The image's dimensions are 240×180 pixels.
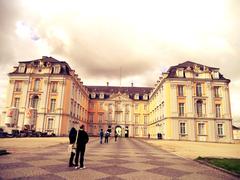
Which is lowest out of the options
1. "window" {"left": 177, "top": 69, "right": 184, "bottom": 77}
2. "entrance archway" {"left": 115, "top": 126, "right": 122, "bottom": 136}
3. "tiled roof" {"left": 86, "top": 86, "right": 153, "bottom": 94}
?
"entrance archway" {"left": 115, "top": 126, "right": 122, "bottom": 136}

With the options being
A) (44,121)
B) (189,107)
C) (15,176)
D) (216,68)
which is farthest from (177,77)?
(15,176)

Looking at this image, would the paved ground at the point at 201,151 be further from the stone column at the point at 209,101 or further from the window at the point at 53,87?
the window at the point at 53,87

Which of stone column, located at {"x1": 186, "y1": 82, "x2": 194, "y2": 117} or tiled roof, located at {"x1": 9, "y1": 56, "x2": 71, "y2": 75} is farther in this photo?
tiled roof, located at {"x1": 9, "y1": 56, "x2": 71, "y2": 75}

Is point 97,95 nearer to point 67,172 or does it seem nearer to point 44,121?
point 44,121

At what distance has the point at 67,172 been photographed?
6.97m

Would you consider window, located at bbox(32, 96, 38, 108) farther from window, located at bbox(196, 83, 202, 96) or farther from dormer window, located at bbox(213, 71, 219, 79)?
dormer window, located at bbox(213, 71, 219, 79)

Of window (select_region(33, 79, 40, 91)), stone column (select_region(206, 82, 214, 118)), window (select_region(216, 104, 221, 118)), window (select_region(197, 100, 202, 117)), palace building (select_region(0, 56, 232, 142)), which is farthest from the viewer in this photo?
window (select_region(33, 79, 40, 91))

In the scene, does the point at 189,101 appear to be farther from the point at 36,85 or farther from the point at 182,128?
the point at 36,85

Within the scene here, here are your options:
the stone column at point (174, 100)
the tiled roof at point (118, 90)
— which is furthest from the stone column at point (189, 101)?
the tiled roof at point (118, 90)

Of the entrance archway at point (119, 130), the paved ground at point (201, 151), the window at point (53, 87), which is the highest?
the window at point (53, 87)

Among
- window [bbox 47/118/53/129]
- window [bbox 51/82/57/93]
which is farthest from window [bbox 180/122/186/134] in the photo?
window [bbox 51/82/57/93]

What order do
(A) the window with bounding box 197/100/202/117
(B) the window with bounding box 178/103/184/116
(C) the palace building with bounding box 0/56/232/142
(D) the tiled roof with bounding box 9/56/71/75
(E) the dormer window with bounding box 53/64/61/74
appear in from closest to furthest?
(C) the palace building with bounding box 0/56/232/142
(B) the window with bounding box 178/103/184/116
(A) the window with bounding box 197/100/202/117
(E) the dormer window with bounding box 53/64/61/74
(D) the tiled roof with bounding box 9/56/71/75

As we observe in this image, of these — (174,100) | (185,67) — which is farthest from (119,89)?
(174,100)

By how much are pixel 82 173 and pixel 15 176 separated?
206 cm
